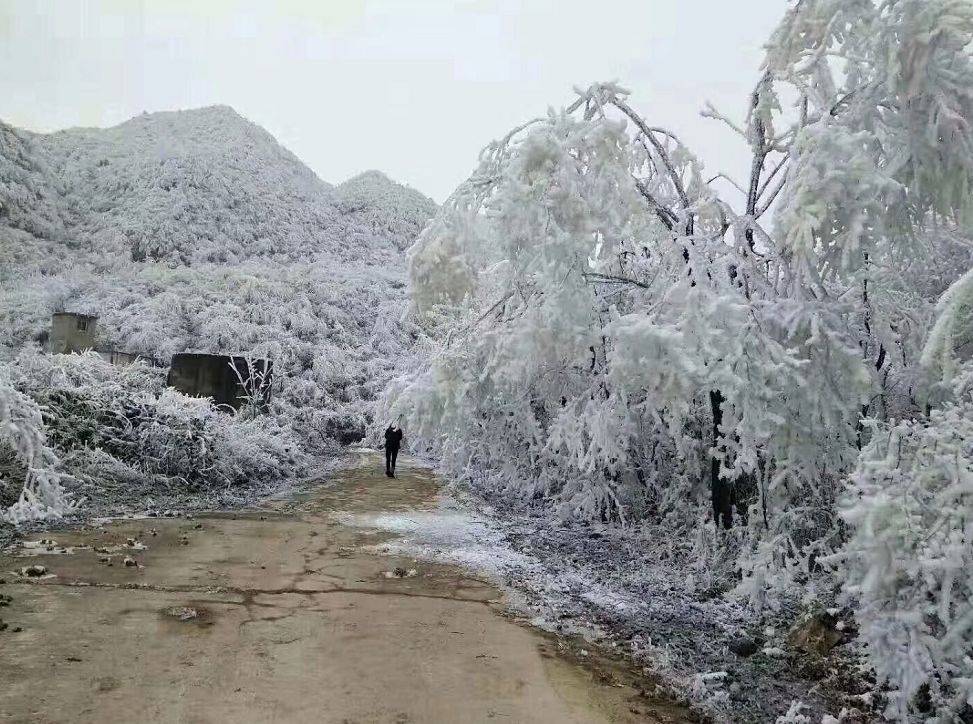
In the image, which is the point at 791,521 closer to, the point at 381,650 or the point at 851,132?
the point at 851,132

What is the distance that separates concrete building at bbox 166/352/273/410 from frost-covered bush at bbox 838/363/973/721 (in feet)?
48.6

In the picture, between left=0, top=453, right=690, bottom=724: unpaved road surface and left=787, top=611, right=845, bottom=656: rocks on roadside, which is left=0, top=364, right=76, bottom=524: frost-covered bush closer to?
left=0, top=453, right=690, bottom=724: unpaved road surface

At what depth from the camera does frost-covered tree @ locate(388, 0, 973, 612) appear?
5.11 metres

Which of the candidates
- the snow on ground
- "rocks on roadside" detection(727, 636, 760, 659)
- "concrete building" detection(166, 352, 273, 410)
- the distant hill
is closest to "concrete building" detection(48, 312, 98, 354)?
"concrete building" detection(166, 352, 273, 410)

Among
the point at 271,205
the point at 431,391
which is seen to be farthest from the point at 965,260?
the point at 271,205

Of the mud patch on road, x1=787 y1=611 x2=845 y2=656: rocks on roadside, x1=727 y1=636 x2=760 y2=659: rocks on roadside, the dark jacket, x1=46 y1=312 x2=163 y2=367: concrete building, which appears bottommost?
the mud patch on road

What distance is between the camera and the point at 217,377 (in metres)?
16.6

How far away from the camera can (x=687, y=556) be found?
7023mm

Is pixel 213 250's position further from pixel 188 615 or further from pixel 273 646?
pixel 273 646

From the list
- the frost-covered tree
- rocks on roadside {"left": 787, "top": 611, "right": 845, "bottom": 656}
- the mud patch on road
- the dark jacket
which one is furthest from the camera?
the dark jacket

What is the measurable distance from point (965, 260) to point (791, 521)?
3542 millimetres

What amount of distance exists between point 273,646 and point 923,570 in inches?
143

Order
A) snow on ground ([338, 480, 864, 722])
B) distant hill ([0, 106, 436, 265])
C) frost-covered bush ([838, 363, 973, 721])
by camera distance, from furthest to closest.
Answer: distant hill ([0, 106, 436, 265]) < snow on ground ([338, 480, 864, 722]) < frost-covered bush ([838, 363, 973, 721])

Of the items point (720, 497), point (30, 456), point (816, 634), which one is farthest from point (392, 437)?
point (816, 634)
